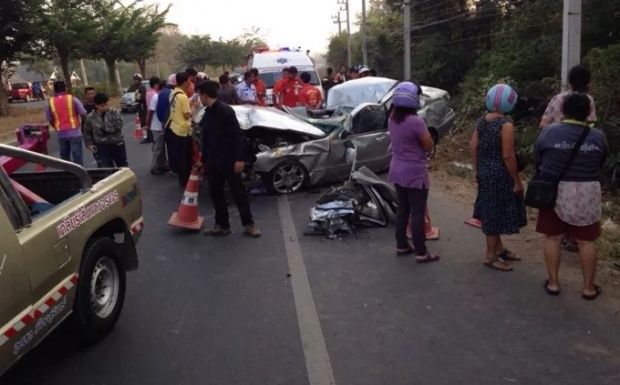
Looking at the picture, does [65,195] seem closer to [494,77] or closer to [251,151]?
[251,151]

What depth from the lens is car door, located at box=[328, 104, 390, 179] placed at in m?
8.49

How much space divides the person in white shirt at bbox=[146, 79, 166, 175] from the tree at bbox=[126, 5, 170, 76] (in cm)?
3522

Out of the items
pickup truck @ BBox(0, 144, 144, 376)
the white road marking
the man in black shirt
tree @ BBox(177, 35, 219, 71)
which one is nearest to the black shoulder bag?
the white road marking

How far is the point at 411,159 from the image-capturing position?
17.2ft

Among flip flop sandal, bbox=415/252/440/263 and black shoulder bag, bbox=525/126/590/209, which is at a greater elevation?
black shoulder bag, bbox=525/126/590/209

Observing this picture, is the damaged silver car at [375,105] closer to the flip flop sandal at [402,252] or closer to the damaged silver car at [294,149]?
the damaged silver car at [294,149]

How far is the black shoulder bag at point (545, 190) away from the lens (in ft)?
13.8

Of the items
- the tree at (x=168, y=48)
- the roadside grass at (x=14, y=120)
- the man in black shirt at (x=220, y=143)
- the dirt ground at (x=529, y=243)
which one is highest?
the tree at (x=168, y=48)

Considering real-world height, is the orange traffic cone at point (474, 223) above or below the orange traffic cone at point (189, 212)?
below

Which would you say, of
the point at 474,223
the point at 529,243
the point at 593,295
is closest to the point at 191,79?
the point at 474,223

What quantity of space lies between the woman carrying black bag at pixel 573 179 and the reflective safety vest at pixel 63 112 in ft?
23.5

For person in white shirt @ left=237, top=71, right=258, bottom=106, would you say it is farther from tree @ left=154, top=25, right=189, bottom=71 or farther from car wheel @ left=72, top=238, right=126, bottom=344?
tree @ left=154, top=25, right=189, bottom=71

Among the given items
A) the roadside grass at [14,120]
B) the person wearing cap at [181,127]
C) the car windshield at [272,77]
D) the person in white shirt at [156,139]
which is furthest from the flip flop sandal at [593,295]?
the roadside grass at [14,120]

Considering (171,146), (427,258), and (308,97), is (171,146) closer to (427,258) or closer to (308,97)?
(308,97)
